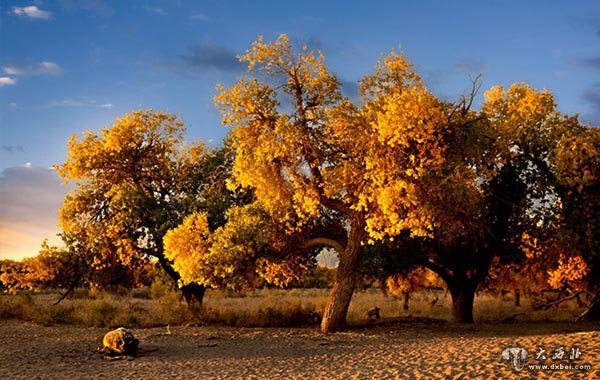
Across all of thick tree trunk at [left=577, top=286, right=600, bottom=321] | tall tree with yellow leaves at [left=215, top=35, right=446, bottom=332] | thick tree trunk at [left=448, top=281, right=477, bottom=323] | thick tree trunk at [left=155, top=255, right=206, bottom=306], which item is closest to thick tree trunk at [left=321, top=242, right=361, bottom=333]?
tall tree with yellow leaves at [left=215, top=35, right=446, bottom=332]

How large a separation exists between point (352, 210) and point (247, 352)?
7.16 m

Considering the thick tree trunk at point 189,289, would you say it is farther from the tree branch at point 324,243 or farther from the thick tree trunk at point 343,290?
the thick tree trunk at point 343,290

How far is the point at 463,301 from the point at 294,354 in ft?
43.1

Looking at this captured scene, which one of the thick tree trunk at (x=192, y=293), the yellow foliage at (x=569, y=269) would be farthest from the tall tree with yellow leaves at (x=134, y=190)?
the yellow foliage at (x=569, y=269)

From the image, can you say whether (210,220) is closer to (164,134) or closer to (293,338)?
(164,134)

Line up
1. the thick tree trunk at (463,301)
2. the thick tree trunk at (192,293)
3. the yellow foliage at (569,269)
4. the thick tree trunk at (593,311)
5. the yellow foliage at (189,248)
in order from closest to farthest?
the yellow foliage at (189,248) → the yellow foliage at (569,269) → the thick tree trunk at (593,311) → the thick tree trunk at (463,301) → the thick tree trunk at (192,293)

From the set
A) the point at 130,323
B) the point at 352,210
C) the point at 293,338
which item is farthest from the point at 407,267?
the point at 130,323

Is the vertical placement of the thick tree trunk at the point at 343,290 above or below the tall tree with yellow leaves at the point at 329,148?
below

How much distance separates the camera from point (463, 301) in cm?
2955

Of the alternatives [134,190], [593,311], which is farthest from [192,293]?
[593,311]

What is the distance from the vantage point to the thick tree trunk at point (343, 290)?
2469 centimetres

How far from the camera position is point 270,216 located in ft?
79.9

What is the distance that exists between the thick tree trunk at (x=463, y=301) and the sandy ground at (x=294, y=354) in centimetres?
386

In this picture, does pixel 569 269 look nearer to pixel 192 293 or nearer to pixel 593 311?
pixel 593 311
